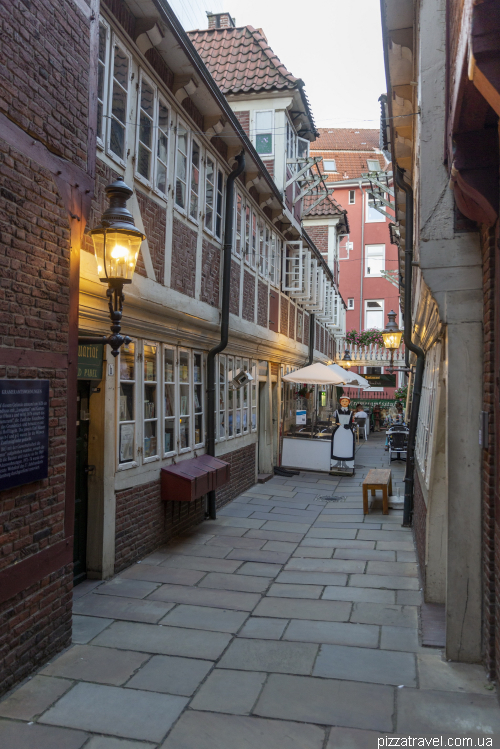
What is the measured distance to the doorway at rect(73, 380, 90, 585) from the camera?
20.4ft

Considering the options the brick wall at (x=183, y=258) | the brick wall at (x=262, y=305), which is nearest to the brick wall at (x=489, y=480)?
the brick wall at (x=183, y=258)

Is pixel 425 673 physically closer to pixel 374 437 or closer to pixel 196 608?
pixel 196 608

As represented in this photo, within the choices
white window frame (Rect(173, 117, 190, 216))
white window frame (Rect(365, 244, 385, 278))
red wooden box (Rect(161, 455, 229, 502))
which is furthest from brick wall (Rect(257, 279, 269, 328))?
white window frame (Rect(365, 244, 385, 278))

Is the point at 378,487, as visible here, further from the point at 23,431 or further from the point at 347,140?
the point at 347,140

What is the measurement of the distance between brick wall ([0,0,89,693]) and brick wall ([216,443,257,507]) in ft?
19.5

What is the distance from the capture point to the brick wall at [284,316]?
15781 millimetres

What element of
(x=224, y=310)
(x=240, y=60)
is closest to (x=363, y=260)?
(x=240, y=60)

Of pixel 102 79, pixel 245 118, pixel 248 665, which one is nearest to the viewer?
pixel 248 665

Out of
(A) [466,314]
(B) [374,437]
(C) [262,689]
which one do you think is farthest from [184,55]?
(B) [374,437]

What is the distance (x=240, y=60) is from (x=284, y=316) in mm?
6043

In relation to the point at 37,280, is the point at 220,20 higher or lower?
higher

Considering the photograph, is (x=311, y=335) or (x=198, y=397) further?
(x=311, y=335)

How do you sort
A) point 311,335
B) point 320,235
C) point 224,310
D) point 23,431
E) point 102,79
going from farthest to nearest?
point 320,235 → point 311,335 → point 224,310 → point 102,79 → point 23,431

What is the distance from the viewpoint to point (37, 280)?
4.36 meters
